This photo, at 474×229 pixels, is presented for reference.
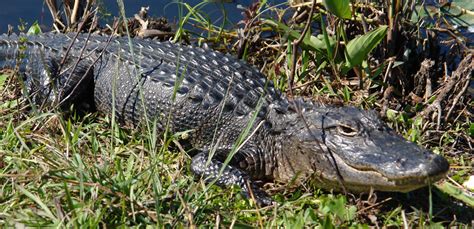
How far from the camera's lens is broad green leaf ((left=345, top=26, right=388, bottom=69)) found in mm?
4617

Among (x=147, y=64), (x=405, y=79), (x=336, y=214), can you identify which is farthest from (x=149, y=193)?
(x=405, y=79)

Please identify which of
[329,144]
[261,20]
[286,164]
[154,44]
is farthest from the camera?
[261,20]

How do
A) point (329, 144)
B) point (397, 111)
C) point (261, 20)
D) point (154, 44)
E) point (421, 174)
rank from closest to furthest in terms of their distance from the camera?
point (421, 174) < point (329, 144) < point (397, 111) < point (154, 44) < point (261, 20)

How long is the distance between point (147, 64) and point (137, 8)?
2149 mm

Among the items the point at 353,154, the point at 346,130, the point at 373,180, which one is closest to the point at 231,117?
the point at 346,130

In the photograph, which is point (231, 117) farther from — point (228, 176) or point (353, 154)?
point (353, 154)

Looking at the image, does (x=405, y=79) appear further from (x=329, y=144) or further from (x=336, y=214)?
(x=336, y=214)

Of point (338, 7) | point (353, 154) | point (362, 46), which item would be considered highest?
point (338, 7)

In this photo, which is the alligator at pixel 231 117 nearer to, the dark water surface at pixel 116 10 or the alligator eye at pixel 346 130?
the alligator eye at pixel 346 130

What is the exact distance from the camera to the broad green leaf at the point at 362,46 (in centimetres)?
462

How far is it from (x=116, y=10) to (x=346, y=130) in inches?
138

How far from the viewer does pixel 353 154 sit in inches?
152

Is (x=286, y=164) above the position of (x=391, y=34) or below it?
below

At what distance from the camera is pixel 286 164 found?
429cm
